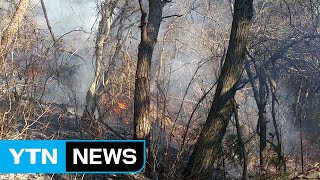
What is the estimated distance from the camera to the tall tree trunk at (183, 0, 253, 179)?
19.9 ft

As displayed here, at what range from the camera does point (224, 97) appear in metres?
6.10

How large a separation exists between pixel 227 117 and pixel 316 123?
10.1 m

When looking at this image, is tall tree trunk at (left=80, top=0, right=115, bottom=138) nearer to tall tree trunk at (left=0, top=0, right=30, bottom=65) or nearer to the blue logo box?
tall tree trunk at (left=0, top=0, right=30, bottom=65)

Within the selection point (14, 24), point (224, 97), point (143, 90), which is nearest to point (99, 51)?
point (14, 24)

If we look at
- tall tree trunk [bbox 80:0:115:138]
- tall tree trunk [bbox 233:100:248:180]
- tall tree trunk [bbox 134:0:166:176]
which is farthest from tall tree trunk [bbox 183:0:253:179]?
tall tree trunk [bbox 80:0:115:138]

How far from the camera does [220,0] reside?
20062 mm

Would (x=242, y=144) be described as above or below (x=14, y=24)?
below

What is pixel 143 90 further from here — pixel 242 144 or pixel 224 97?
pixel 242 144

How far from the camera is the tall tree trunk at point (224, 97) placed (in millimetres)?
6062

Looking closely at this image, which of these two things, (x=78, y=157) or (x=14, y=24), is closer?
(x=78, y=157)

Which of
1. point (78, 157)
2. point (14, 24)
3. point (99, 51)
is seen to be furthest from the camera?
point (99, 51)

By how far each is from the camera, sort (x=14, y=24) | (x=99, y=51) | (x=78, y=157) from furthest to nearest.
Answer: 1. (x=99, y=51)
2. (x=14, y=24)
3. (x=78, y=157)

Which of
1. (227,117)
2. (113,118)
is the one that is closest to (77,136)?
(227,117)

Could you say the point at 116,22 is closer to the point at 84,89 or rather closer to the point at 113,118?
the point at 113,118
